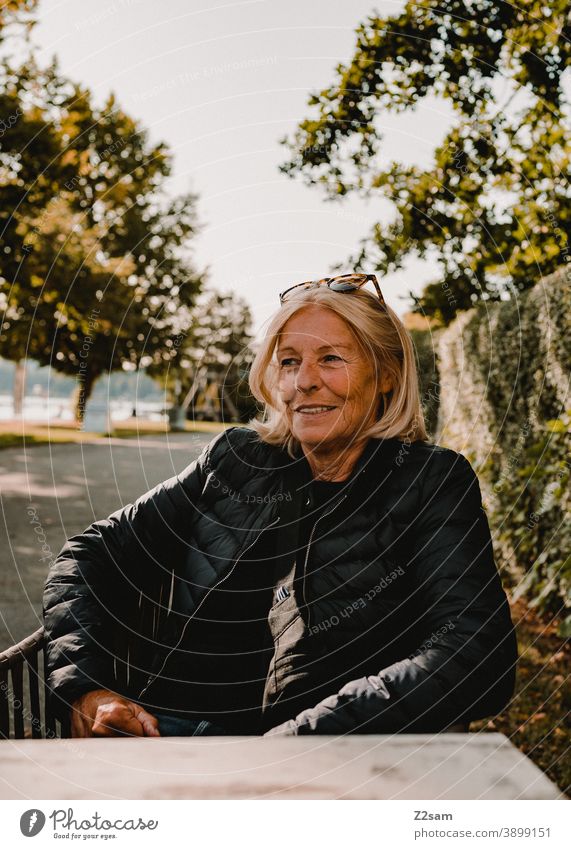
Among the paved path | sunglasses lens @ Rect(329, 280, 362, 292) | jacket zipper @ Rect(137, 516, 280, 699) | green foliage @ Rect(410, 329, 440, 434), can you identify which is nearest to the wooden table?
jacket zipper @ Rect(137, 516, 280, 699)

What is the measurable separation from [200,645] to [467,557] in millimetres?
777

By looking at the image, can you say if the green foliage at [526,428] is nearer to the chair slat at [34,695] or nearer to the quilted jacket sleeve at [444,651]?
the quilted jacket sleeve at [444,651]

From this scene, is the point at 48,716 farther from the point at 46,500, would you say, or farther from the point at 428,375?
the point at 46,500

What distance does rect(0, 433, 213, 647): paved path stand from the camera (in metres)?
5.29

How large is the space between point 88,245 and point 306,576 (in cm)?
1673

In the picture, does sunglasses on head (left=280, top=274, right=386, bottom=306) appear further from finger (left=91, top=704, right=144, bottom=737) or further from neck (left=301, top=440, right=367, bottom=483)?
finger (left=91, top=704, right=144, bottom=737)

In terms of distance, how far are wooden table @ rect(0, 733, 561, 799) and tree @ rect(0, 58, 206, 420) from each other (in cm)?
91

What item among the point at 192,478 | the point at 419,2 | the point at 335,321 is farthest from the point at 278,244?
the point at 419,2

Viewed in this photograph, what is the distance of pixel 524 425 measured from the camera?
4.90 metres

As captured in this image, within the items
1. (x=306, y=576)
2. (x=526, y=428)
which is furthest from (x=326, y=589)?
(x=526, y=428)

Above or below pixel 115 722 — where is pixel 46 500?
below

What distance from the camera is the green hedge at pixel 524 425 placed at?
407 cm

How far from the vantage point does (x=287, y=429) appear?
2.31 meters

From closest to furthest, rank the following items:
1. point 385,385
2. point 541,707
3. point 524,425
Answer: point 385,385 < point 541,707 < point 524,425
